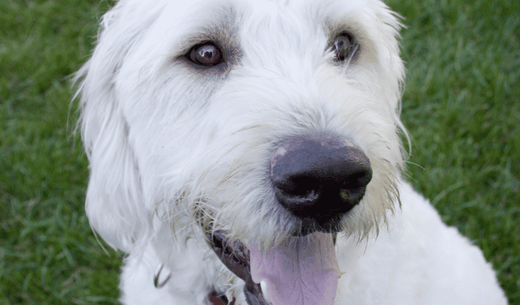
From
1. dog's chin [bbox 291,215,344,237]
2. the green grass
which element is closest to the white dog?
dog's chin [bbox 291,215,344,237]

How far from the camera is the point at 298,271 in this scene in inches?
76.2

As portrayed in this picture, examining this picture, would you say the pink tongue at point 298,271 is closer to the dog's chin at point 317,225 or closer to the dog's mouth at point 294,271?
the dog's mouth at point 294,271

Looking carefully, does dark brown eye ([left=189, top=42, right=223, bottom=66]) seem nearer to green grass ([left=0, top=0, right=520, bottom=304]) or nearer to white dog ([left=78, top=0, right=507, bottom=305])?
white dog ([left=78, top=0, right=507, bottom=305])

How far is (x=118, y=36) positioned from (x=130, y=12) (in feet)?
0.45

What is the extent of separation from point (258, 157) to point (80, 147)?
10.9ft

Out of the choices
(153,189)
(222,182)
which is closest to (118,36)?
(153,189)

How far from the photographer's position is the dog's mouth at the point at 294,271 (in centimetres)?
190

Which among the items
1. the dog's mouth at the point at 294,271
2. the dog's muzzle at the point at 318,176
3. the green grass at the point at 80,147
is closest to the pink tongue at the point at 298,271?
the dog's mouth at the point at 294,271

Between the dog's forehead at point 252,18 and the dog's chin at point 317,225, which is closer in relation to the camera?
the dog's chin at point 317,225

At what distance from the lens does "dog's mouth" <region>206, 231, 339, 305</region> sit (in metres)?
1.90

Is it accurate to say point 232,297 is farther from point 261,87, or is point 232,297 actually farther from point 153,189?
point 261,87

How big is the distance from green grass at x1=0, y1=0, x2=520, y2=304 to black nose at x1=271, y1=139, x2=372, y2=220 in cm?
160

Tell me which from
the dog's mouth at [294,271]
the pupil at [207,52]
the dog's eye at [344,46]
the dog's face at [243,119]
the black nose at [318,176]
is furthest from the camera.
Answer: the dog's eye at [344,46]

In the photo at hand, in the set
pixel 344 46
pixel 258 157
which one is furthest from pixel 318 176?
pixel 344 46
